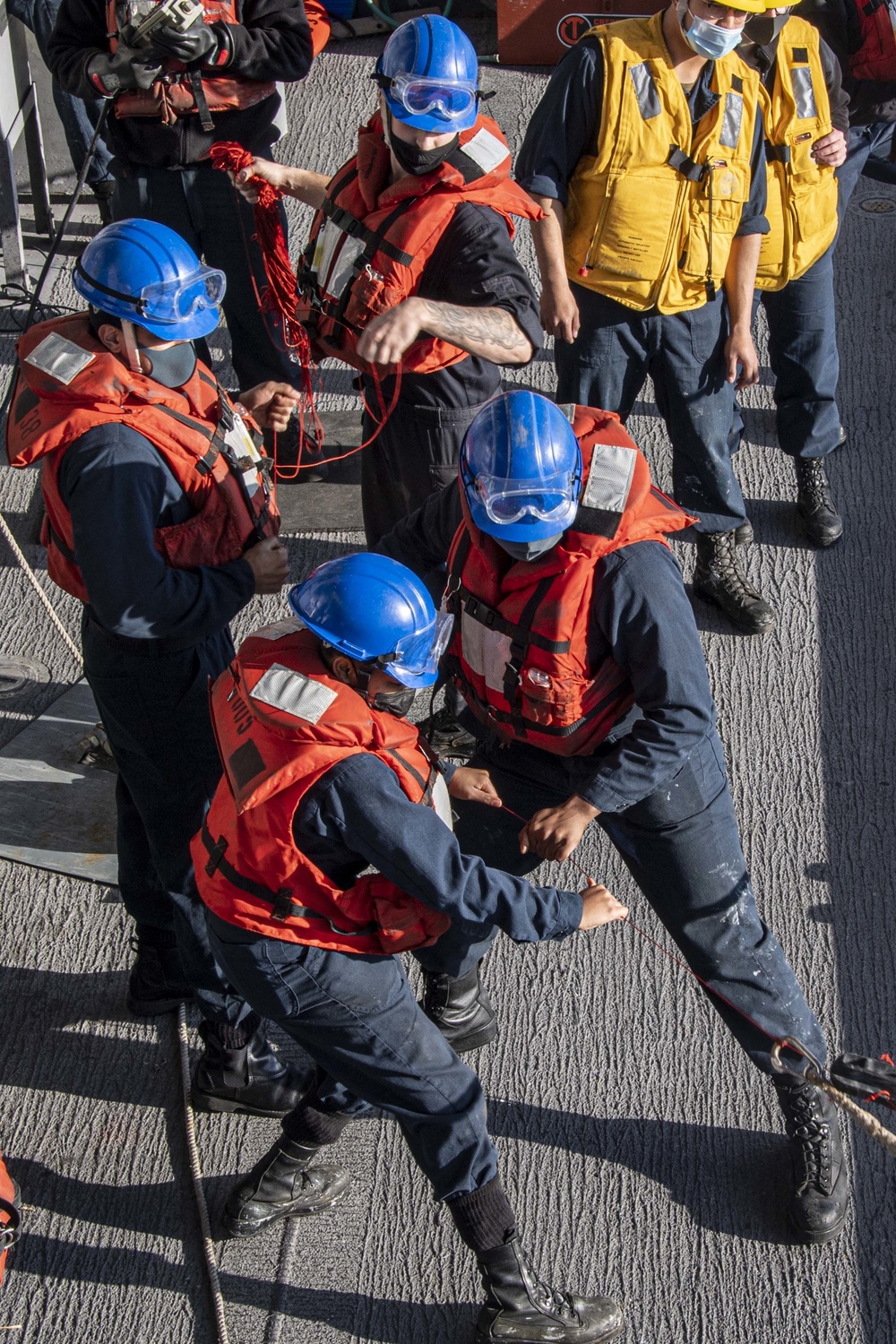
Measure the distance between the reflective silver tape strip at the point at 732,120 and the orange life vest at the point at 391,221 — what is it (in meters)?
0.66

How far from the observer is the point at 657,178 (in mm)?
4098

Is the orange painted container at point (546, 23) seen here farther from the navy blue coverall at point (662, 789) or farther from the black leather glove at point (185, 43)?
the navy blue coverall at point (662, 789)

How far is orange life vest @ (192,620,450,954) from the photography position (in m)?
2.65

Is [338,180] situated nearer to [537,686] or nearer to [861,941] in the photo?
Result: [537,686]

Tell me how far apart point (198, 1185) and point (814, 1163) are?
158 centimetres

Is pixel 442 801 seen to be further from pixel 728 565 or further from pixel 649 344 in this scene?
pixel 728 565

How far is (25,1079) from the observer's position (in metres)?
3.66

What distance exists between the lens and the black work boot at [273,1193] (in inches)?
127

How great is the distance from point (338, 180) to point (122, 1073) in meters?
2.77

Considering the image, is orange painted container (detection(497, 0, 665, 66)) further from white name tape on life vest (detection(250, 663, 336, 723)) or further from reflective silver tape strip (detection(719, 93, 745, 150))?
white name tape on life vest (detection(250, 663, 336, 723))

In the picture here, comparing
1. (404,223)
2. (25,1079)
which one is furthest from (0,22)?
(25,1079)

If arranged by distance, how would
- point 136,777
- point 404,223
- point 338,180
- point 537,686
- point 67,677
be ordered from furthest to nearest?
point 67,677, point 338,180, point 404,223, point 136,777, point 537,686

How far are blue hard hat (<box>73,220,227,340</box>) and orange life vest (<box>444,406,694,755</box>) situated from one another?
2.65 feet

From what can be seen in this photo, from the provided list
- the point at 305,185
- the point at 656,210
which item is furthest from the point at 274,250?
the point at 656,210
